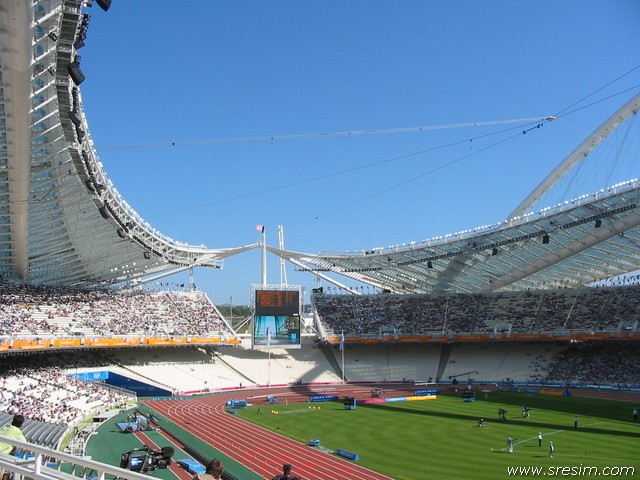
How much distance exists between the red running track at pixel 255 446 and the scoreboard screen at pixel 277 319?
52.2 feet

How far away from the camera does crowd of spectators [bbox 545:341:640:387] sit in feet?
177

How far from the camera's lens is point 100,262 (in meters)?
54.9

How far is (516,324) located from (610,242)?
593 inches

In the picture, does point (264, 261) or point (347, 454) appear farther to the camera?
point (264, 261)

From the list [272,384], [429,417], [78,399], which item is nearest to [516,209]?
[429,417]

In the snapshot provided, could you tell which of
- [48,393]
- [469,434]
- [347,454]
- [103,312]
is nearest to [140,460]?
[347,454]

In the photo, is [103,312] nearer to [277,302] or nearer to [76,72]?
[277,302]

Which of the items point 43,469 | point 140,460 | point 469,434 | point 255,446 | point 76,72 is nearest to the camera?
point 43,469

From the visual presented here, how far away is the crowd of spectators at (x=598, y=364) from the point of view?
177 ft

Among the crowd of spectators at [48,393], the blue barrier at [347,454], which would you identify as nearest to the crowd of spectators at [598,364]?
the blue barrier at [347,454]

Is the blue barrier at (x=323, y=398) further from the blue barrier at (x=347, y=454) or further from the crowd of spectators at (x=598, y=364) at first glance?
the crowd of spectators at (x=598, y=364)

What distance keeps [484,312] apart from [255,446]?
1677 inches

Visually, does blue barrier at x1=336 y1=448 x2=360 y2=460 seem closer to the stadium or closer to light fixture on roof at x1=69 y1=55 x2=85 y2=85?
the stadium

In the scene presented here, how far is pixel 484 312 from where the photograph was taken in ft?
220
